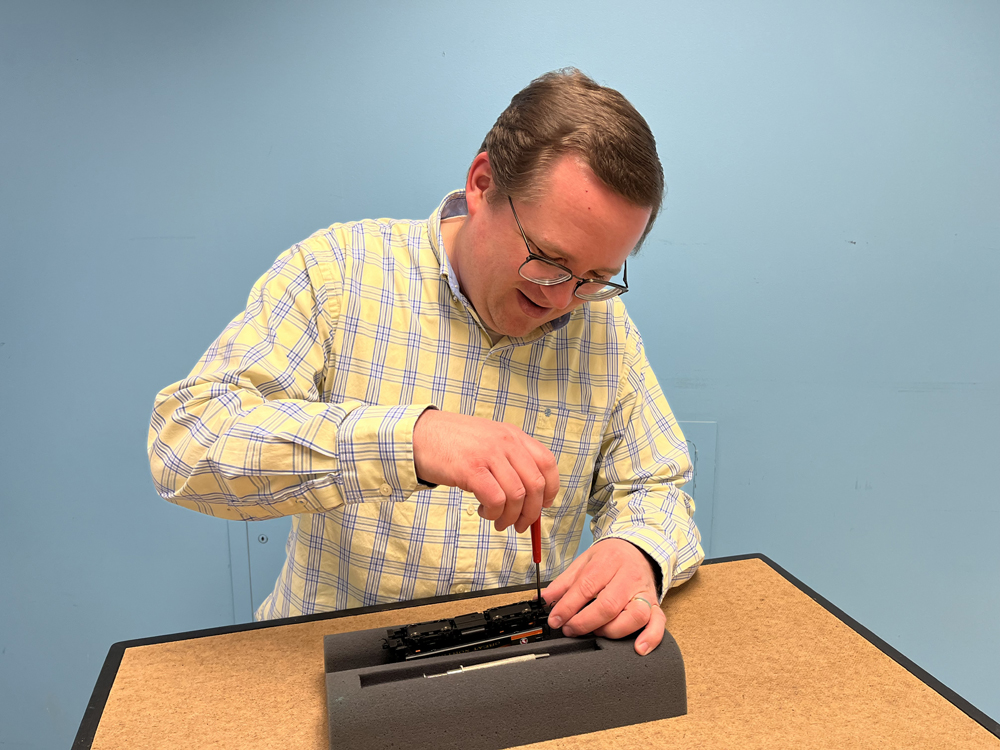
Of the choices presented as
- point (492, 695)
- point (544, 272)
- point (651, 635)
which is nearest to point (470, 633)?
point (492, 695)

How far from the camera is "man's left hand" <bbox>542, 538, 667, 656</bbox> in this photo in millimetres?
940

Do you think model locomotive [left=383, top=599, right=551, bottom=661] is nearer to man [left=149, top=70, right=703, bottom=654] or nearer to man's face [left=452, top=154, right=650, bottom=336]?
man [left=149, top=70, right=703, bottom=654]

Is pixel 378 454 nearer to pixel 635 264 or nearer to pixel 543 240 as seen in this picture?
pixel 543 240

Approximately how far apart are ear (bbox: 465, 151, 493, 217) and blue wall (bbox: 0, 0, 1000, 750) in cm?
81

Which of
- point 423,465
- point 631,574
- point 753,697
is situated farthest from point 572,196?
point 753,697

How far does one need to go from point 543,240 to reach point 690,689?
0.67m

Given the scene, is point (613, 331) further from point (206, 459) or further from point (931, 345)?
point (931, 345)

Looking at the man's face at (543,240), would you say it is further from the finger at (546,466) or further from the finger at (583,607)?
the finger at (583,607)

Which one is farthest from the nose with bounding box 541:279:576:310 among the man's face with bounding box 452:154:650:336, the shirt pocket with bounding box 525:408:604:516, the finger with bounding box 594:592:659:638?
the finger with bounding box 594:592:659:638

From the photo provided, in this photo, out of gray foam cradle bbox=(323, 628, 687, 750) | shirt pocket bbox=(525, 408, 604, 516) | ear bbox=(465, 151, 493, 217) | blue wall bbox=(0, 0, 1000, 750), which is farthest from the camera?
blue wall bbox=(0, 0, 1000, 750)

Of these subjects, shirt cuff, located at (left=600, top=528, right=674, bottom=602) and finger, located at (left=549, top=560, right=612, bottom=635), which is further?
shirt cuff, located at (left=600, top=528, right=674, bottom=602)

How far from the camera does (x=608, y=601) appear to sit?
0.96m

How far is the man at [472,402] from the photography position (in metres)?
0.91

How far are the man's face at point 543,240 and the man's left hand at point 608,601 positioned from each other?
423 mm
